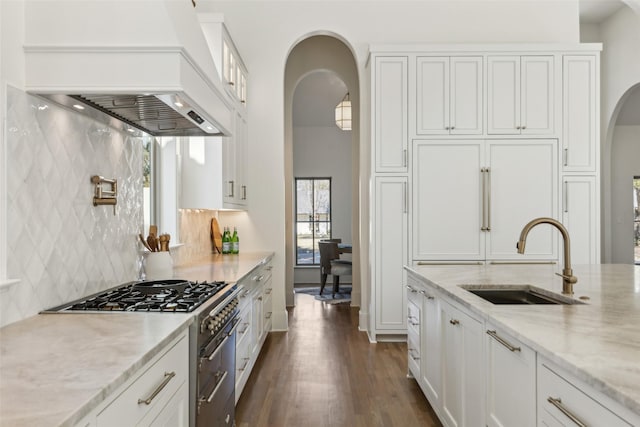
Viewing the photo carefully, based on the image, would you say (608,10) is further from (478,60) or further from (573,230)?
(573,230)

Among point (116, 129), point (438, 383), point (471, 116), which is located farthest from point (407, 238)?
point (116, 129)

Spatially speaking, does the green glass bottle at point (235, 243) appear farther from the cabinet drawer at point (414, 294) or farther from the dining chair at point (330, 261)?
the dining chair at point (330, 261)

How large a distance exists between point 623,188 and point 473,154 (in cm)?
480

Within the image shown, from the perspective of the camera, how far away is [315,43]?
19.3ft

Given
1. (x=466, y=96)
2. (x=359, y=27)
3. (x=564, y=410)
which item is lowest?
(x=564, y=410)

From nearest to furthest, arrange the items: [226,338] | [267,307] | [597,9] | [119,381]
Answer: [119,381] < [226,338] < [267,307] < [597,9]

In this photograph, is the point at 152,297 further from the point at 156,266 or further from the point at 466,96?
the point at 466,96

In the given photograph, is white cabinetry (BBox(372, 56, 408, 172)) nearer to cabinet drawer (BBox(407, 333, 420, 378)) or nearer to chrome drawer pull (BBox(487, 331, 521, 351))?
cabinet drawer (BBox(407, 333, 420, 378))

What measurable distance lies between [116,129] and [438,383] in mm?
2259

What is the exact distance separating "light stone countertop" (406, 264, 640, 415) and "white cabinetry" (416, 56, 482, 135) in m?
2.01

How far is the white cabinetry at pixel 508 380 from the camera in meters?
1.42

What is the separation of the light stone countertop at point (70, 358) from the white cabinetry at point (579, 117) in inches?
161

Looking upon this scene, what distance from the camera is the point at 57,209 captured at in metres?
1.87

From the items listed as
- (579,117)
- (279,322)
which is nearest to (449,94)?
(579,117)
